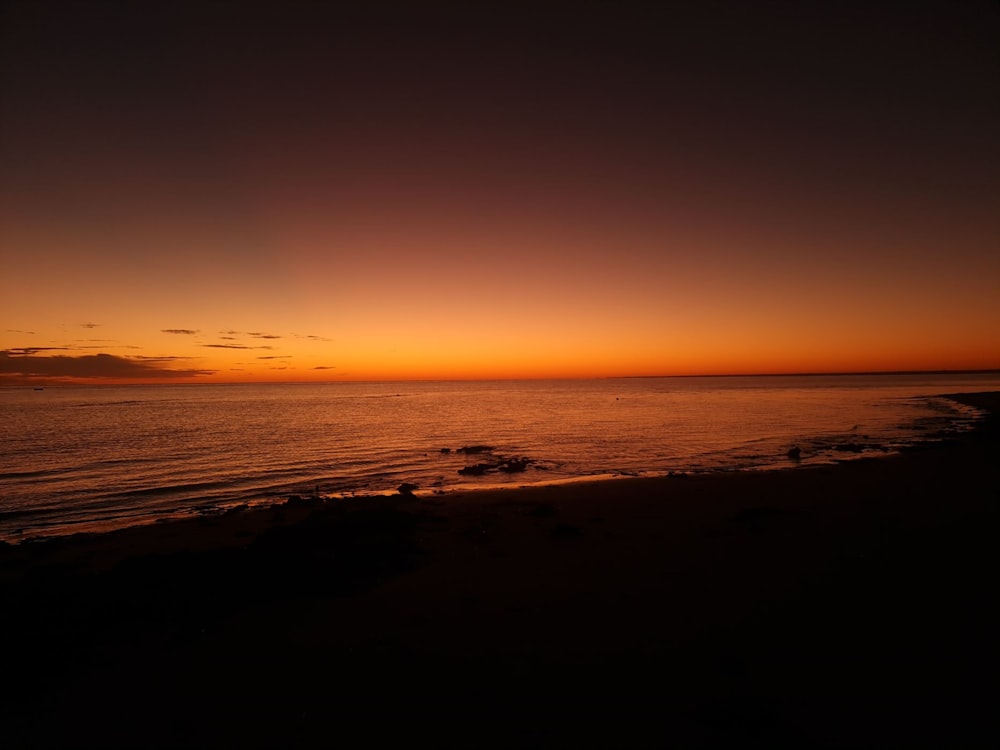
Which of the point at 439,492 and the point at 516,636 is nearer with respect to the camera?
the point at 516,636

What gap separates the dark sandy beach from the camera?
21.8ft

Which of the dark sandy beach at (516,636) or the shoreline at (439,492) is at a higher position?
the dark sandy beach at (516,636)

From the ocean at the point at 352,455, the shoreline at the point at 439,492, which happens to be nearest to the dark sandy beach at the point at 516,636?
the shoreline at the point at 439,492

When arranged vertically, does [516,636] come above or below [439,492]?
above

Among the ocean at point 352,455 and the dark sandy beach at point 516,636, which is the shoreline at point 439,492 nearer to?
the ocean at point 352,455

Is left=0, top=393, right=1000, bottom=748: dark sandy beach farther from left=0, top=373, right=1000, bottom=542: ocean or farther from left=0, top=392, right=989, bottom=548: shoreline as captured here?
left=0, top=373, right=1000, bottom=542: ocean

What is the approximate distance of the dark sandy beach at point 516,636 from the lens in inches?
261

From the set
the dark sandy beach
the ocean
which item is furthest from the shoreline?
the dark sandy beach

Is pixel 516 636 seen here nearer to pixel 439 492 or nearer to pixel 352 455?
pixel 439 492

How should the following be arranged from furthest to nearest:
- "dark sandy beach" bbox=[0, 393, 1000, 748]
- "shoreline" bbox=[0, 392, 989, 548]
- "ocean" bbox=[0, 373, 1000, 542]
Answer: "ocean" bbox=[0, 373, 1000, 542] → "shoreline" bbox=[0, 392, 989, 548] → "dark sandy beach" bbox=[0, 393, 1000, 748]

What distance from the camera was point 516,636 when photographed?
8.92 meters

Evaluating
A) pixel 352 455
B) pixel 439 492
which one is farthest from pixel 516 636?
pixel 352 455

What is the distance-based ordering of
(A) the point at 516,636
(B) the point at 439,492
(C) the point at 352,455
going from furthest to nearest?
(C) the point at 352,455, (B) the point at 439,492, (A) the point at 516,636

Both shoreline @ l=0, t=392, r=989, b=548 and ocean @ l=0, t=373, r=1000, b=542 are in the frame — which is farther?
ocean @ l=0, t=373, r=1000, b=542
